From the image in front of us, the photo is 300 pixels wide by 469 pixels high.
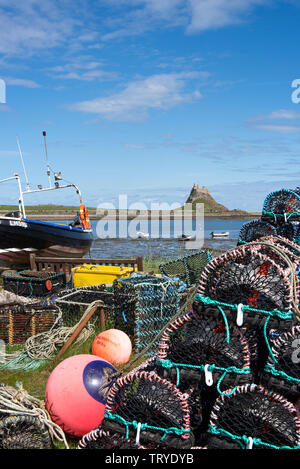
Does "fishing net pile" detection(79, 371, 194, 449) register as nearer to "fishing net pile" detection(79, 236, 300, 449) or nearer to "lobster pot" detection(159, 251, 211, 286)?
"fishing net pile" detection(79, 236, 300, 449)

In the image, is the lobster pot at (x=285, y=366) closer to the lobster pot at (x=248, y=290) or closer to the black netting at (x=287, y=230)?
the lobster pot at (x=248, y=290)

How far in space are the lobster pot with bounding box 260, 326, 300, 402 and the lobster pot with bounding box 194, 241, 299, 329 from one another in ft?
0.34

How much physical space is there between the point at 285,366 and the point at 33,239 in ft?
42.4

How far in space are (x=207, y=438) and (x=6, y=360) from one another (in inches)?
139

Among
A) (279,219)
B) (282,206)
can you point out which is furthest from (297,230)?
(282,206)

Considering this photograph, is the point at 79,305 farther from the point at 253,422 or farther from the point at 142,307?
the point at 253,422

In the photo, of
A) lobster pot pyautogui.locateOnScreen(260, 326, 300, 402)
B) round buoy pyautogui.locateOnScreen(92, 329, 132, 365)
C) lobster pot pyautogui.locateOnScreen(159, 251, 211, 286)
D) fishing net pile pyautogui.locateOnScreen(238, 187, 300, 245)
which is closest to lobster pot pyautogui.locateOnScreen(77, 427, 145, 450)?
lobster pot pyautogui.locateOnScreen(260, 326, 300, 402)

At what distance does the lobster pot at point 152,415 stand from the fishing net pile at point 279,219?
2819 mm

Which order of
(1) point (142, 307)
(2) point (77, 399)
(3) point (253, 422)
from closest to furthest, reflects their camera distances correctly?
(3) point (253, 422) → (2) point (77, 399) → (1) point (142, 307)

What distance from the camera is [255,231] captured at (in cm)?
529

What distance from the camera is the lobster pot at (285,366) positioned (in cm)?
268
